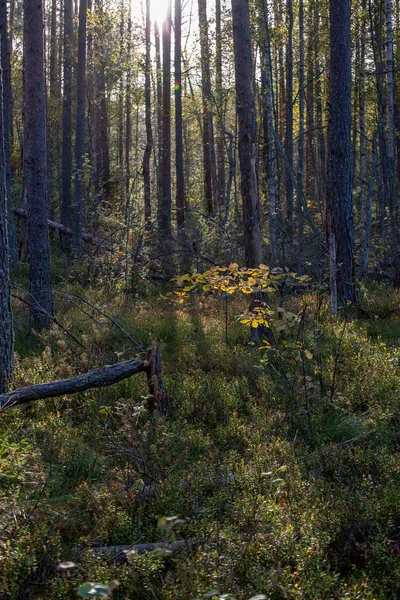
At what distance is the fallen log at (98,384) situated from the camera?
539 centimetres

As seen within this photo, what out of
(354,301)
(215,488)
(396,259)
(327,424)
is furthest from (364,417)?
(396,259)

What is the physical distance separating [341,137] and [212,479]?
8382 mm

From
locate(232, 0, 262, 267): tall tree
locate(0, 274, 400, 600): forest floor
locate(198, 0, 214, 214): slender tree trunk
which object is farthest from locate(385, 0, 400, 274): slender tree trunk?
locate(198, 0, 214, 214): slender tree trunk

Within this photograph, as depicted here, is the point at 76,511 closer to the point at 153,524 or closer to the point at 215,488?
the point at 153,524

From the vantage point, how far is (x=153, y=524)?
13.5ft

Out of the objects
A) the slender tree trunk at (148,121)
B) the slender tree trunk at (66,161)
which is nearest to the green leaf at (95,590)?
the slender tree trunk at (148,121)

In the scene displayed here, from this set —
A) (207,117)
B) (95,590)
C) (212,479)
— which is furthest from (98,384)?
(207,117)

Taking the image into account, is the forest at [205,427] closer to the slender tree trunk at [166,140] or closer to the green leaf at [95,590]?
the green leaf at [95,590]

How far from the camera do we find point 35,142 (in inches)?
391

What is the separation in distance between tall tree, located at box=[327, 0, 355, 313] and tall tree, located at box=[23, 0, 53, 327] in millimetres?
5430

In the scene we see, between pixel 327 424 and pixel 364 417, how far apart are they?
38cm

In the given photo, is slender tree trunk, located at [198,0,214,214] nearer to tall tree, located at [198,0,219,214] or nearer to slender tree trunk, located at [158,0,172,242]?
tall tree, located at [198,0,219,214]

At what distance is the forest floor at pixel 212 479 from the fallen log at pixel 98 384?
0.25 m

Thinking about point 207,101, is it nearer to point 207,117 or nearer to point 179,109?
point 179,109
